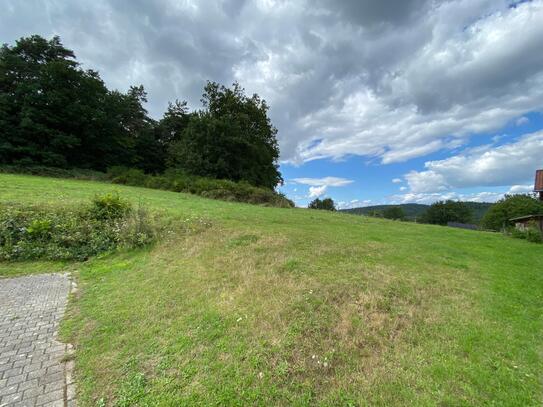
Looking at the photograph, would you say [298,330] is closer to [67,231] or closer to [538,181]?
[67,231]

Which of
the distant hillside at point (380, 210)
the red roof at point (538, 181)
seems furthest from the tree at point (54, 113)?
the red roof at point (538, 181)

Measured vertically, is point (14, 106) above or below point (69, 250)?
above

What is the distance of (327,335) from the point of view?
2.97 meters

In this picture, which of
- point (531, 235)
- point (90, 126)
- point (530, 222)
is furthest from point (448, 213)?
point (90, 126)

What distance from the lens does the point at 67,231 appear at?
639cm

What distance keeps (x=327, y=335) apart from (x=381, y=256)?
3.67 meters

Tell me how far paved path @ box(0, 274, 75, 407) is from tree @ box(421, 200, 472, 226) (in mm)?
84840

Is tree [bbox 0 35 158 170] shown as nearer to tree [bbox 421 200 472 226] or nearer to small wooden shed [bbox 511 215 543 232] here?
small wooden shed [bbox 511 215 543 232]

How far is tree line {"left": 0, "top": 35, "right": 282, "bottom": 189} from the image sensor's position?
72.4 ft

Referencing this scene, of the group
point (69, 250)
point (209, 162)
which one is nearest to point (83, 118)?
point (209, 162)

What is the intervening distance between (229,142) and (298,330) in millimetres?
23292

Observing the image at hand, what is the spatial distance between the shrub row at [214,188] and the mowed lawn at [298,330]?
12618mm

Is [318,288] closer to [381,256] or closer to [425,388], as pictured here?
[425,388]

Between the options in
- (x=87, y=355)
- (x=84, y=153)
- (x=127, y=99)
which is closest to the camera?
(x=87, y=355)
